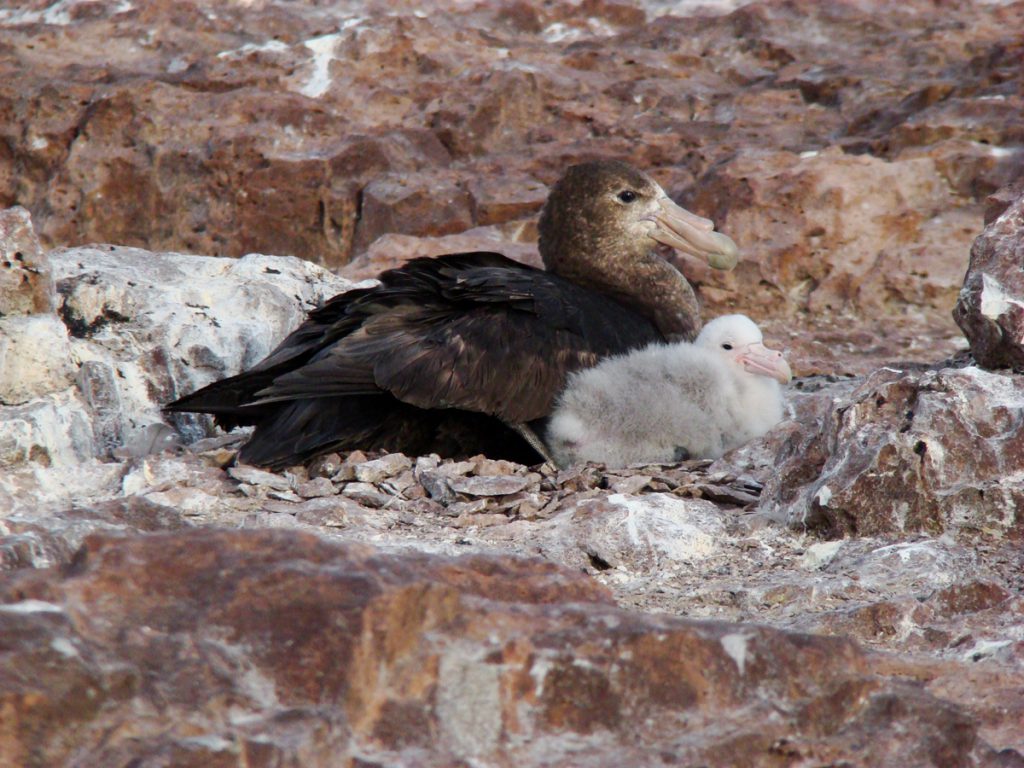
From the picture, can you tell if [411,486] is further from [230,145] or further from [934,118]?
[934,118]

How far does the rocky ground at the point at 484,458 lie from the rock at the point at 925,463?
1 centimetres

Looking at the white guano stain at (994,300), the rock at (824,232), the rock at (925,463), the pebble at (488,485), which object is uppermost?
the white guano stain at (994,300)

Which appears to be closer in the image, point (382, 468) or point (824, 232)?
point (382, 468)

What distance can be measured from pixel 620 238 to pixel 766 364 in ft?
4.03

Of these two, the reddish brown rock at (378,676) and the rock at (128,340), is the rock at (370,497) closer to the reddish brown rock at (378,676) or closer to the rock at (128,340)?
the rock at (128,340)

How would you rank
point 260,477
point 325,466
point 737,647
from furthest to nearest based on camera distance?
1. point 325,466
2. point 260,477
3. point 737,647

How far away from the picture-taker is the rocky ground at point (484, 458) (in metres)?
2.15

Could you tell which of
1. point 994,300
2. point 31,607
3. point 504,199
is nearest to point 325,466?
point 994,300

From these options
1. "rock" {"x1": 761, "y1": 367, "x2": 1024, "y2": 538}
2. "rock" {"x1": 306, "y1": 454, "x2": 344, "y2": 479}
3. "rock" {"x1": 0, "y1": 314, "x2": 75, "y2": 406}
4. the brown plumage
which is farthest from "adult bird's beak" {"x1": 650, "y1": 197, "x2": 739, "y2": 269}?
"rock" {"x1": 0, "y1": 314, "x2": 75, "y2": 406}

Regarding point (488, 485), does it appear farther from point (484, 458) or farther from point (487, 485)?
point (484, 458)

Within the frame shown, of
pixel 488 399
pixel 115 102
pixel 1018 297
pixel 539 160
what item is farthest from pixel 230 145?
pixel 1018 297

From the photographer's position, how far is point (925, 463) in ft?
12.9

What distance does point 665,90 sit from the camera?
884 cm

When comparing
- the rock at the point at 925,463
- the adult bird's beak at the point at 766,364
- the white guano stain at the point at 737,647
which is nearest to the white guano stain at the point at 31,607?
the white guano stain at the point at 737,647
